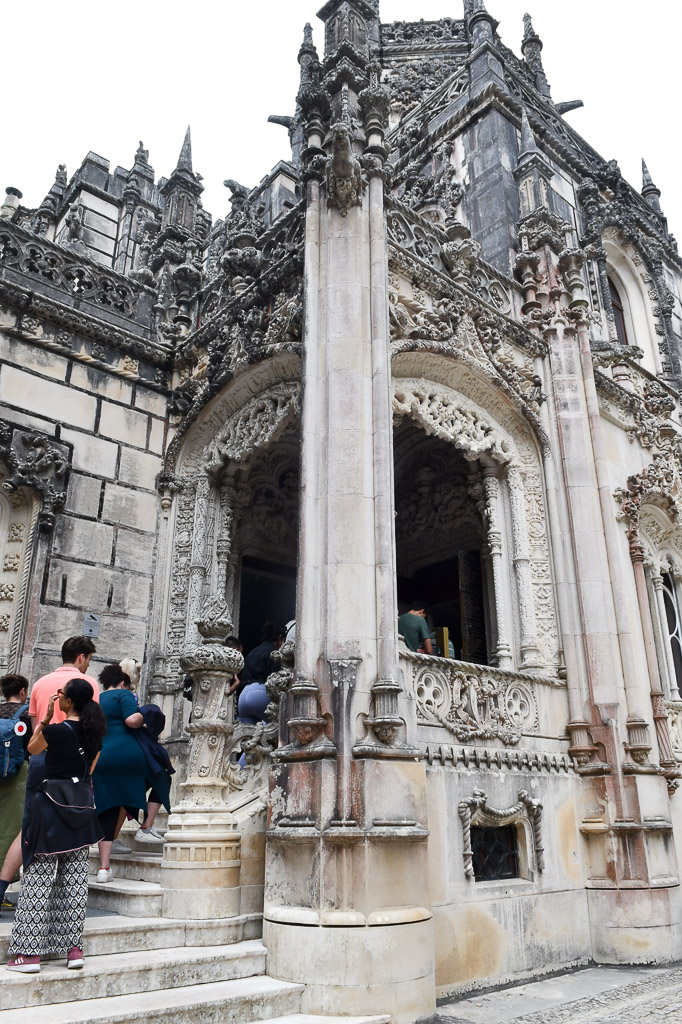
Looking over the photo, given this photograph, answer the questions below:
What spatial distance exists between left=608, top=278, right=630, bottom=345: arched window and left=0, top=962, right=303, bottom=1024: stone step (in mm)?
12854

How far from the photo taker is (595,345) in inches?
484

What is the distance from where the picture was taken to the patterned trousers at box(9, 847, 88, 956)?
460cm

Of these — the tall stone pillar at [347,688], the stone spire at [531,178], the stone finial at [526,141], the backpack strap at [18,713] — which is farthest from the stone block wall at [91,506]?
the stone finial at [526,141]

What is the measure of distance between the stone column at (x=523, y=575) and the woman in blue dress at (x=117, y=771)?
4514mm

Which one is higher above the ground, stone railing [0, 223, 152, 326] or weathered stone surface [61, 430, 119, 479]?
stone railing [0, 223, 152, 326]

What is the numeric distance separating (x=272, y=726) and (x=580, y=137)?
1448 cm

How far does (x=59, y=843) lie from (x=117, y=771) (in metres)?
1.77

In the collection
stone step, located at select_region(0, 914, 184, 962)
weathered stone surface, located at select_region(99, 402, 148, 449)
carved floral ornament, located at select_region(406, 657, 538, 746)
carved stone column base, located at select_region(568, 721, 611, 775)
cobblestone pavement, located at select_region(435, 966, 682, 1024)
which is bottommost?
cobblestone pavement, located at select_region(435, 966, 682, 1024)

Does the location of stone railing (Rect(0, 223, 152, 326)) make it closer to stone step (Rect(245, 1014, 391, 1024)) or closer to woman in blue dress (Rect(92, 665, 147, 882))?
woman in blue dress (Rect(92, 665, 147, 882))

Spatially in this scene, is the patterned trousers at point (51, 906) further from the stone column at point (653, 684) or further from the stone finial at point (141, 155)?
the stone finial at point (141, 155)

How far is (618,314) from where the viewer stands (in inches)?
596

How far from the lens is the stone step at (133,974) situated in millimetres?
4445

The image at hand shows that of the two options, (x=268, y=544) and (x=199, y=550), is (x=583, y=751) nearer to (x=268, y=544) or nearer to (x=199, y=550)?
(x=199, y=550)

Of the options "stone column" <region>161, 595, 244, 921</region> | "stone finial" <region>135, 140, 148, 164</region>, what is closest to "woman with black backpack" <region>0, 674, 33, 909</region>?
"stone column" <region>161, 595, 244, 921</region>
